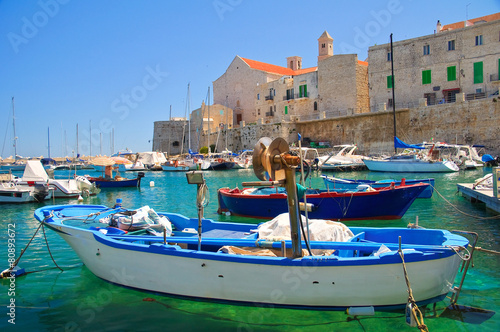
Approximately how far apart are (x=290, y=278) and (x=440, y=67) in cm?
3676

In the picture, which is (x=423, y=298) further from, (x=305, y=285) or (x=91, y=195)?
(x=91, y=195)

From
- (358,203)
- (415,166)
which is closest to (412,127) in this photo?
(415,166)

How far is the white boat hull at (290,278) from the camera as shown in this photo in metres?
5.21

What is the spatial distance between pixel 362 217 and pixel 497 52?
29.4 meters

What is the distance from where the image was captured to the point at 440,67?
36250 mm

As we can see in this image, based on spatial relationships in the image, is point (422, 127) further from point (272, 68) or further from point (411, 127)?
point (272, 68)

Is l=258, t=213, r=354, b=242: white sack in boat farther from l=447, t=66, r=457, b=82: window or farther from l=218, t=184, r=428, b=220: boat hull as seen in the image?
l=447, t=66, r=457, b=82: window

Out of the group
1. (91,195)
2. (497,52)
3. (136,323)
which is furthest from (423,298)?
(497,52)

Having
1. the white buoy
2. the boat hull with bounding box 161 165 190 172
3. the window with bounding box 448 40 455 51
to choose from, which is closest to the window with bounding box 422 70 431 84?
the window with bounding box 448 40 455 51

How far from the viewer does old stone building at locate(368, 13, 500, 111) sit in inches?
1332

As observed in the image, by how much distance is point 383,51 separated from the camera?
39.6 meters

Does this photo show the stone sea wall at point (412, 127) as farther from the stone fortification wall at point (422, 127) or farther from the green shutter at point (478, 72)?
the green shutter at point (478, 72)

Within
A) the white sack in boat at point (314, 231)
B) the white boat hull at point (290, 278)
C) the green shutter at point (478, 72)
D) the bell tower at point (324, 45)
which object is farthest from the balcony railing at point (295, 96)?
the white boat hull at point (290, 278)

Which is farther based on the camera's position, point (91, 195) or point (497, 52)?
point (497, 52)
